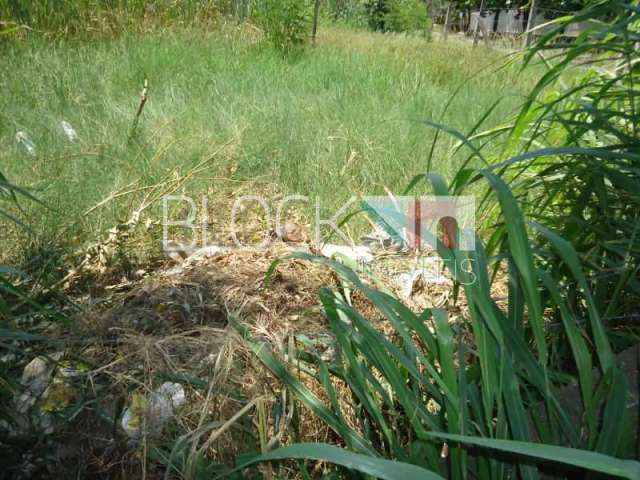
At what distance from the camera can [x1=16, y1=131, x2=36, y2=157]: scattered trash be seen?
2809mm

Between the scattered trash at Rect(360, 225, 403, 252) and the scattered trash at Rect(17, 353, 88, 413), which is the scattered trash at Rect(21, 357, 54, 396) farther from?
the scattered trash at Rect(360, 225, 403, 252)

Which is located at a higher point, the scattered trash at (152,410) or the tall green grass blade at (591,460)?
the tall green grass blade at (591,460)

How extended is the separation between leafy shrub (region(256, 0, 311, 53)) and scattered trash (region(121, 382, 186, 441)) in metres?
4.43

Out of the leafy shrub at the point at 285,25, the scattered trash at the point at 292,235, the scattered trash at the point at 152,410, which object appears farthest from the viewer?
the leafy shrub at the point at 285,25

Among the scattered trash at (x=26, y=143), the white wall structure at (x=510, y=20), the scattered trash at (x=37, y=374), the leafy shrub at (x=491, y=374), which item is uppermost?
the leafy shrub at (x=491, y=374)

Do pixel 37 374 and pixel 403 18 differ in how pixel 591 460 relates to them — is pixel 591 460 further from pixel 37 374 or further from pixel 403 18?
pixel 403 18

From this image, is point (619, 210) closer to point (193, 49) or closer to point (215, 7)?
point (193, 49)

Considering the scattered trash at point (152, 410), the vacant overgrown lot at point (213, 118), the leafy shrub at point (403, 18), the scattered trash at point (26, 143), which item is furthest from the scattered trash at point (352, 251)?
the leafy shrub at point (403, 18)

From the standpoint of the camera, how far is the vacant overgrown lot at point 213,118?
258 cm

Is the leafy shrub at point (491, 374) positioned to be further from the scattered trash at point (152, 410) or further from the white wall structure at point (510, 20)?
the white wall structure at point (510, 20)

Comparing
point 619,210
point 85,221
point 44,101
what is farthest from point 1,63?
point 619,210

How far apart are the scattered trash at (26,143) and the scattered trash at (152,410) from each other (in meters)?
1.87

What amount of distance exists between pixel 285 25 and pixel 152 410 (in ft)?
15.3

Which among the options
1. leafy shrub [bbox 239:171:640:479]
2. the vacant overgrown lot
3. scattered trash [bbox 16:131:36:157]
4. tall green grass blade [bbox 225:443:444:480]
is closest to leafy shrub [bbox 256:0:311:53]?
the vacant overgrown lot
